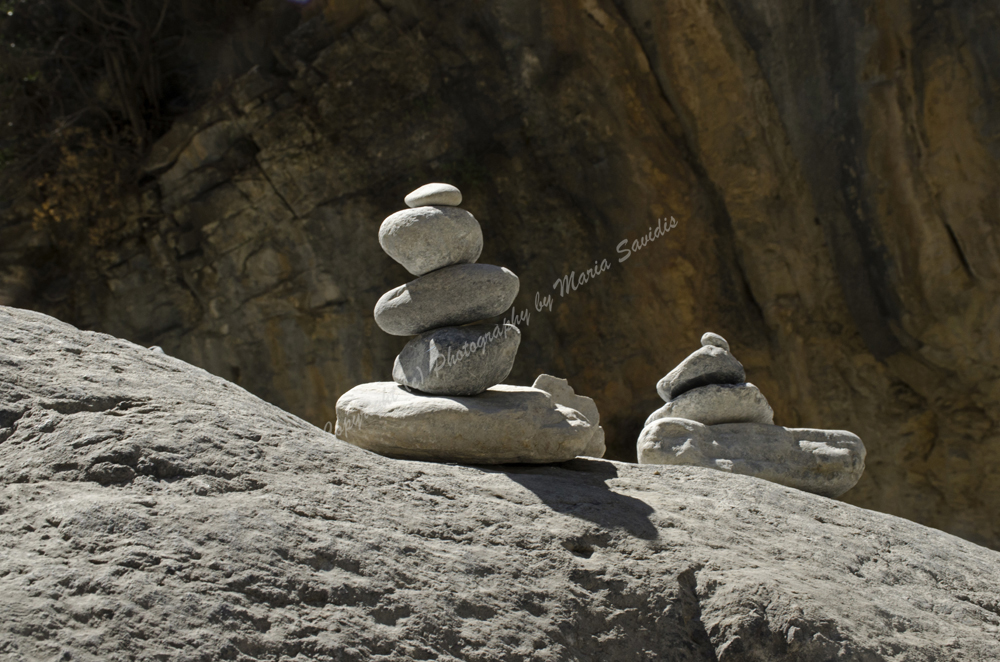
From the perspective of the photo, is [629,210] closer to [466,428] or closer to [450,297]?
[450,297]

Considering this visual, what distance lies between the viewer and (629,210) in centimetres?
854

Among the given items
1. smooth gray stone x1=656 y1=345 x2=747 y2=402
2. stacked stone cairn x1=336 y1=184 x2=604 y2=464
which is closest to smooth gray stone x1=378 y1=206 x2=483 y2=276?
stacked stone cairn x1=336 y1=184 x2=604 y2=464

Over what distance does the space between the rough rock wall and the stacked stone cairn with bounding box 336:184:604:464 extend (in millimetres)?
4964

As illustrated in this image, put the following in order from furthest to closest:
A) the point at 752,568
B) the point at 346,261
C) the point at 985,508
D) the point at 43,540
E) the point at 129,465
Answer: the point at 346,261
the point at 985,508
the point at 752,568
the point at 129,465
the point at 43,540

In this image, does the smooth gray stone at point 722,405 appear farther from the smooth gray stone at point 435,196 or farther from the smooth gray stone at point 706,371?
the smooth gray stone at point 435,196

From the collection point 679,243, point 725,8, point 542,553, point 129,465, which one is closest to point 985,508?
point 679,243

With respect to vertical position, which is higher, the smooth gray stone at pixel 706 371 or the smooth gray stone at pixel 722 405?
the smooth gray stone at pixel 706 371

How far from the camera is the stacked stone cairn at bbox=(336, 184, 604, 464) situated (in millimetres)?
3316

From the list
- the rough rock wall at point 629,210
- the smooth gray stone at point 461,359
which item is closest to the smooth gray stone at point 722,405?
the smooth gray stone at point 461,359

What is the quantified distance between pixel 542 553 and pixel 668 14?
652cm

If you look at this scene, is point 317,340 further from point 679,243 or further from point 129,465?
point 129,465

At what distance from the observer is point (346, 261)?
898 cm

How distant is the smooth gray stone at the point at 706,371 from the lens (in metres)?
4.36

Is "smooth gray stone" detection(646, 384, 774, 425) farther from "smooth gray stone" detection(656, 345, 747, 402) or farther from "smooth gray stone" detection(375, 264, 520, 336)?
"smooth gray stone" detection(375, 264, 520, 336)
